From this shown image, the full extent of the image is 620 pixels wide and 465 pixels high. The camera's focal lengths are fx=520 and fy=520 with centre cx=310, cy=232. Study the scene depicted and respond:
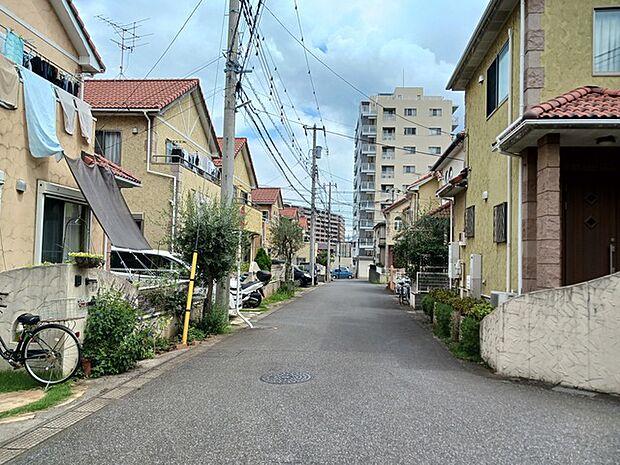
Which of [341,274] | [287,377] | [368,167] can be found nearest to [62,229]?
[287,377]

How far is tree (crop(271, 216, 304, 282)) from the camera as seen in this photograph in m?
30.8

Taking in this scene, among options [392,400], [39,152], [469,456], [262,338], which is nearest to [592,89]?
[392,400]

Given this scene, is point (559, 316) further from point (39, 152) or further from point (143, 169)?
point (143, 169)

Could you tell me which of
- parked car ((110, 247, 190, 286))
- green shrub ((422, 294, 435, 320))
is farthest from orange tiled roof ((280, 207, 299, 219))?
green shrub ((422, 294, 435, 320))

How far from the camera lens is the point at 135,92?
67.2 ft

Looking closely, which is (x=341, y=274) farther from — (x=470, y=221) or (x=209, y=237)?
(x=209, y=237)

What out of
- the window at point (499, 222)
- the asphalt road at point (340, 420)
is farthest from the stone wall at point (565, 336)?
the window at point (499, 222)

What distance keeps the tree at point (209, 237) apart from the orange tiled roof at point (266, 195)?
30.7 meters

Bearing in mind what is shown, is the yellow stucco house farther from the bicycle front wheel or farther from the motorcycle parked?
the motorcycle parked

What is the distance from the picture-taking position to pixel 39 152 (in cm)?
947

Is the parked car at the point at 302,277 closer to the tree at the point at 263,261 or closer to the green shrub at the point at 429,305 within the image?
the tree at the point at 263,261

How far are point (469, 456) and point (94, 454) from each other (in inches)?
130

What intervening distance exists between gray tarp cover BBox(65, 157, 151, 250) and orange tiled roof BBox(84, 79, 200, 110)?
8.07 metres

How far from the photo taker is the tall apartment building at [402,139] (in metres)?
66.3
